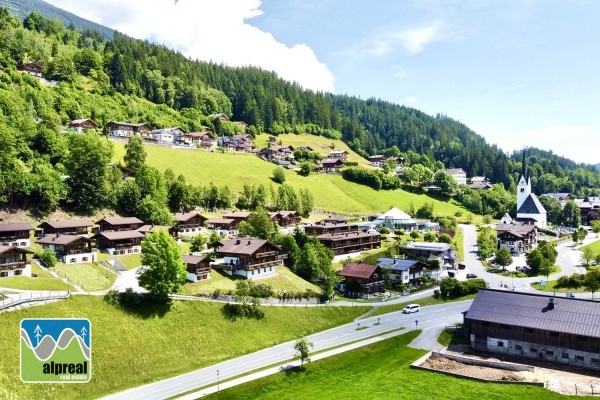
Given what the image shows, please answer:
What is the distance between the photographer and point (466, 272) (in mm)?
87188

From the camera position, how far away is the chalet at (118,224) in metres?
71.6

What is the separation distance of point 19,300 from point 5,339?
16.9 feet

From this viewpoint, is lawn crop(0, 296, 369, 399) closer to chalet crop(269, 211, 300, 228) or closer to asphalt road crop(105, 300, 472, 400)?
asphalt road crop(105, 300, 472, 400)

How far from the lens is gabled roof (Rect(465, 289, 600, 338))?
49031 millimetres

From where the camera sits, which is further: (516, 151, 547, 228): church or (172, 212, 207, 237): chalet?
(516, 151, 547, 228): church

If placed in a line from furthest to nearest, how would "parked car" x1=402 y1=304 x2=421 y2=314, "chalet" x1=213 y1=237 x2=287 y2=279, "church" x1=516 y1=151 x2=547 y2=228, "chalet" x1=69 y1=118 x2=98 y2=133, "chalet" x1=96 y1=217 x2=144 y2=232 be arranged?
1. "church" x1=516 y1=151 x2=547 y2=228
2. "chalet" x1=69 y1=118 x2=98 y2=133
3. "chalet" x1=96 y1=217 x2=144 y2=232
4. "chalet" x1=213 y1=237 x2=287 y2=279
5. "parked car" x1=402 y1=304 x2=421 y2=314

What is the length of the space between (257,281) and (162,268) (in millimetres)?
16601

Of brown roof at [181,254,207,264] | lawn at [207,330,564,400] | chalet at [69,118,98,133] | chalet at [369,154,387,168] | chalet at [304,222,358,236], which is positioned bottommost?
lawn at [207,330,564,400]

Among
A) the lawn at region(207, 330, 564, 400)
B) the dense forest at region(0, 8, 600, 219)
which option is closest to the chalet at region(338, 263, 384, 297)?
the lawn at region(207, 330, 564, 400)

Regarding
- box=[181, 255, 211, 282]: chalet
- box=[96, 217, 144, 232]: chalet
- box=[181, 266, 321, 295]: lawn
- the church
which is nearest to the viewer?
box=[181, 266, 321, 295]: lawn

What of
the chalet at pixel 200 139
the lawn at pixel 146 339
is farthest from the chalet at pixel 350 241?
the chalet at pixel 200 139

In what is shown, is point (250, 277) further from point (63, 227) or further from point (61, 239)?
point (63, 227)

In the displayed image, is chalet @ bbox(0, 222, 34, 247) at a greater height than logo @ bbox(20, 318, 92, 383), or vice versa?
chalet @ bbox(0, 222, 34, 247)

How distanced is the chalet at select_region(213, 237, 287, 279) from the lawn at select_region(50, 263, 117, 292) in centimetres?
1495
